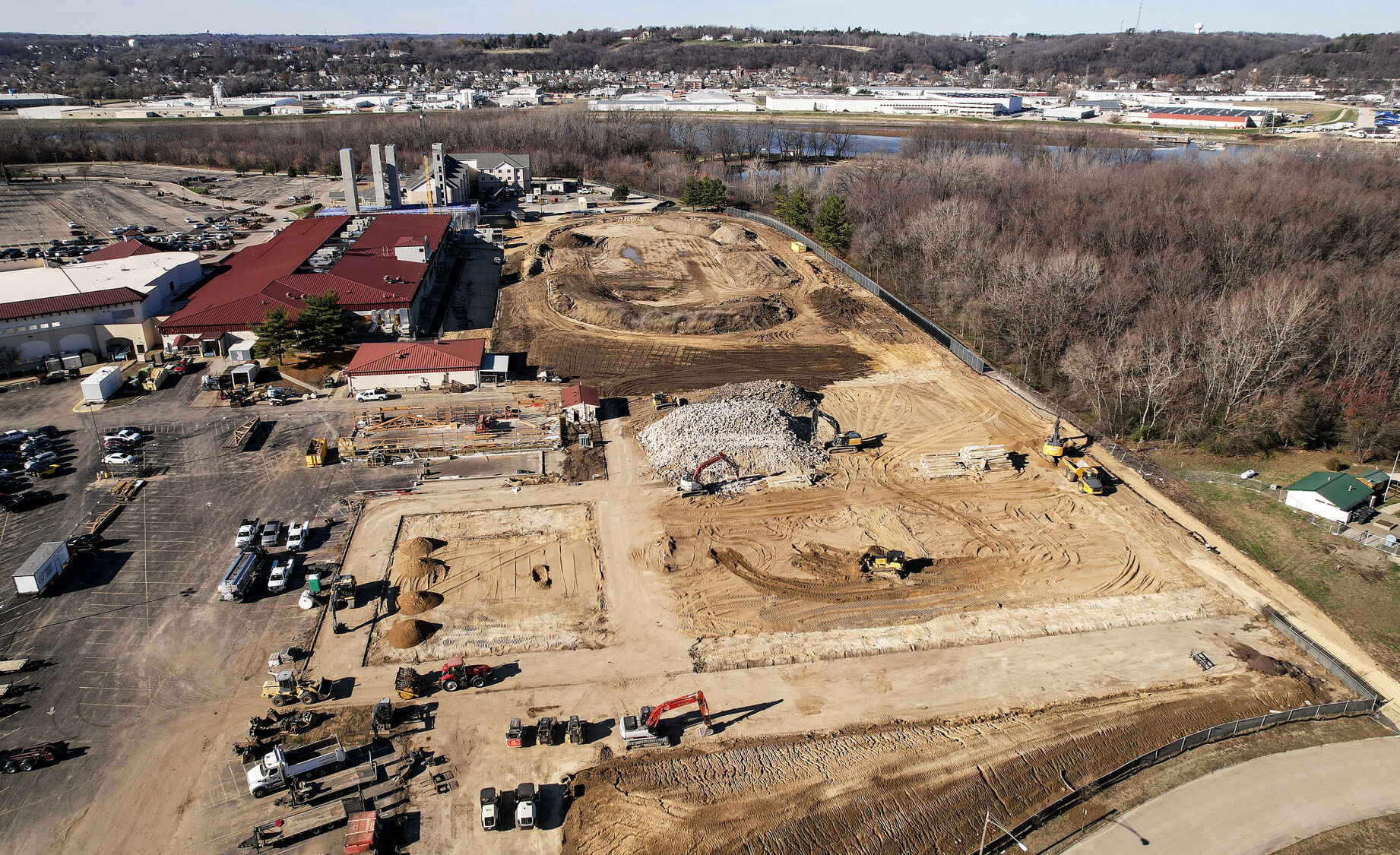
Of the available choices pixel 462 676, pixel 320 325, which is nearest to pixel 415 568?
pixel 462 676

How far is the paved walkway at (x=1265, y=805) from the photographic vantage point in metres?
18.9

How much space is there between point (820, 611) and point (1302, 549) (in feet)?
63.2

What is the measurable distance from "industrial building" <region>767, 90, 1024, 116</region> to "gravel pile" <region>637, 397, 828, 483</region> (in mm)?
135590

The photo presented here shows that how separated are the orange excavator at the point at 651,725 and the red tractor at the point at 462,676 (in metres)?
4.39

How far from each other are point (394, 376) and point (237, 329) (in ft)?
39.4

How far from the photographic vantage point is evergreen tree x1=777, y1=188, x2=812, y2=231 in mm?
74000

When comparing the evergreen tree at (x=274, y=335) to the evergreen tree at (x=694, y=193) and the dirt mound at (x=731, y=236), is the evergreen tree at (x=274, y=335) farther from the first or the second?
the evergreen tree at (x=694, y=193)

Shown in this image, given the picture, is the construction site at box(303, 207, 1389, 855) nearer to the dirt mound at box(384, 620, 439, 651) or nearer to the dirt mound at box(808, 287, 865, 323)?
the dirt mound at box(384, 620, 439, 651)

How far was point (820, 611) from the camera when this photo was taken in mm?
26141

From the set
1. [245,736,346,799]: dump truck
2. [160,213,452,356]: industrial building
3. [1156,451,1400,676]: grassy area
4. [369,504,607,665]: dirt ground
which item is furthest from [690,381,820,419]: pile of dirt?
[245,736,346,799]: dump truck

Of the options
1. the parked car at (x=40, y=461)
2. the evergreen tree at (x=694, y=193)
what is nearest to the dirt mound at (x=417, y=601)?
the parked car at (x=40, y=461)

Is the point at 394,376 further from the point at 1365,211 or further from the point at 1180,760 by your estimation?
the point at 1365,211

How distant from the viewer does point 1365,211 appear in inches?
2028

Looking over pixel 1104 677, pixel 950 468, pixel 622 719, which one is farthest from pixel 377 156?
pixel 1104 677
